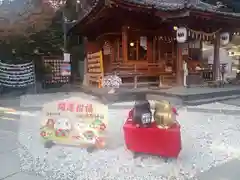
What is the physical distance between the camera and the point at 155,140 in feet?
14.2

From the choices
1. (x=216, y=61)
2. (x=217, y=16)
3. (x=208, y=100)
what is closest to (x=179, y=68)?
(x=216, y=61)

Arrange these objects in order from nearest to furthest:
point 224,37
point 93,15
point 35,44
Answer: point 93,15 → point 224,37 → point 35,44

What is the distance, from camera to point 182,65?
491 inches

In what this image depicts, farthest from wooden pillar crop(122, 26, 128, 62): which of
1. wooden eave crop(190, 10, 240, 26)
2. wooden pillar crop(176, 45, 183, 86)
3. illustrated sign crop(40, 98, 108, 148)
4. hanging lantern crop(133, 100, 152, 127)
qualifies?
hanging lantern crop(133, 100, 152, 127)

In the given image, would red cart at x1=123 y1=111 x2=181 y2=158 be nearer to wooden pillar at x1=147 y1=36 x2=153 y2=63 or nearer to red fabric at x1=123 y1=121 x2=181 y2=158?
red fabric at x1=123 y1=121 x2=181 y2=158

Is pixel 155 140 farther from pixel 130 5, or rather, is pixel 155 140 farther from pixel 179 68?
pixel 179 68

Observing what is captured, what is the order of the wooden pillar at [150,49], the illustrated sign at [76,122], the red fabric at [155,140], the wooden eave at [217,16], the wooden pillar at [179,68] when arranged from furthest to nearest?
the wooden pillar at [150,49] → the wooden pillar at [179,68] → the wooden eave at [217,16] → the illustrated sign at [76,122] → the red fabric at [155,140]

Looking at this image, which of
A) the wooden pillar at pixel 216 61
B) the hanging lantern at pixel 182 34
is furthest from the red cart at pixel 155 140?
the wooden pillar at pixel 216 61

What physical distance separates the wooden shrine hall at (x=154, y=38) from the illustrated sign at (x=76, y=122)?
6.28 m

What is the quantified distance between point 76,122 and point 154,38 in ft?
33.4

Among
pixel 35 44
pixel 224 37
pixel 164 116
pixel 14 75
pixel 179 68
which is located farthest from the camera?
pixel 35 44

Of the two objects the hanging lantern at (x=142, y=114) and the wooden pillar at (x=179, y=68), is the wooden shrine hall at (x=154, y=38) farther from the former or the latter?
the hanging lantern at (x=142, y=114)

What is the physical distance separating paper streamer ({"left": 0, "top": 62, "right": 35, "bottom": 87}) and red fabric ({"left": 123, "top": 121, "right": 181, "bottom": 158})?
11.8 meters

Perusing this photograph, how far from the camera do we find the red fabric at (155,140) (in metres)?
4.24
